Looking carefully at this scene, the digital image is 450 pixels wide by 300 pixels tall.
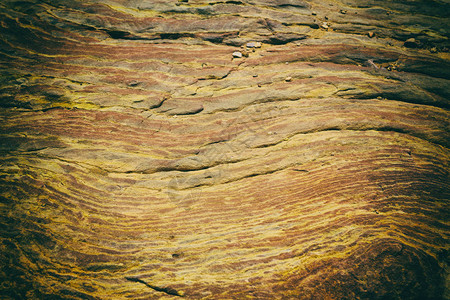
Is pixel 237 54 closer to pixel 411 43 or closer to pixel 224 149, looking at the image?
pixel 224 149

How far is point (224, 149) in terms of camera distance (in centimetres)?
613

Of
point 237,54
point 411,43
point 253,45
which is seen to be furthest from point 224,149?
point 411,43

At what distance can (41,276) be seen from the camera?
4.14 meters

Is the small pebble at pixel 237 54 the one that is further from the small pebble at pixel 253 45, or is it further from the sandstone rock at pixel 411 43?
the sandstone rock at pixel 411 43

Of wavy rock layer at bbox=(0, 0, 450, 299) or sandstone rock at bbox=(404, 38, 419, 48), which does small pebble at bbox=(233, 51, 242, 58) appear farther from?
sandstone rock at bbox=(404, 38, 419, 48)

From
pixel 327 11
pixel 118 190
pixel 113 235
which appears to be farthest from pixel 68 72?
pixel 327 11

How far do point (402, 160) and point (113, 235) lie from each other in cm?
634

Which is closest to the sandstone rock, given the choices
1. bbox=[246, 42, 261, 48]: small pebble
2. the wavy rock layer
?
the wavy rock layer

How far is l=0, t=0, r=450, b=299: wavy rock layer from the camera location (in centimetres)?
434

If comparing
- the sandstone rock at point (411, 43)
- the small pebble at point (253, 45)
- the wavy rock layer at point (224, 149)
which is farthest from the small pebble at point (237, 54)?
the sandstone rock at point (411, 43)

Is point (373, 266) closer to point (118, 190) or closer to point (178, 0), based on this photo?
point (118, 190)

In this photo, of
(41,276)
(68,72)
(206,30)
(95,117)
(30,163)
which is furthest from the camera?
(206,30)

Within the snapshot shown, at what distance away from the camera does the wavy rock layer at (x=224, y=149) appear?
14.3ft

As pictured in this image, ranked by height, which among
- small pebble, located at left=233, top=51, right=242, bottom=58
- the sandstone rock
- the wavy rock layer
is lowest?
the wavy rock layer
